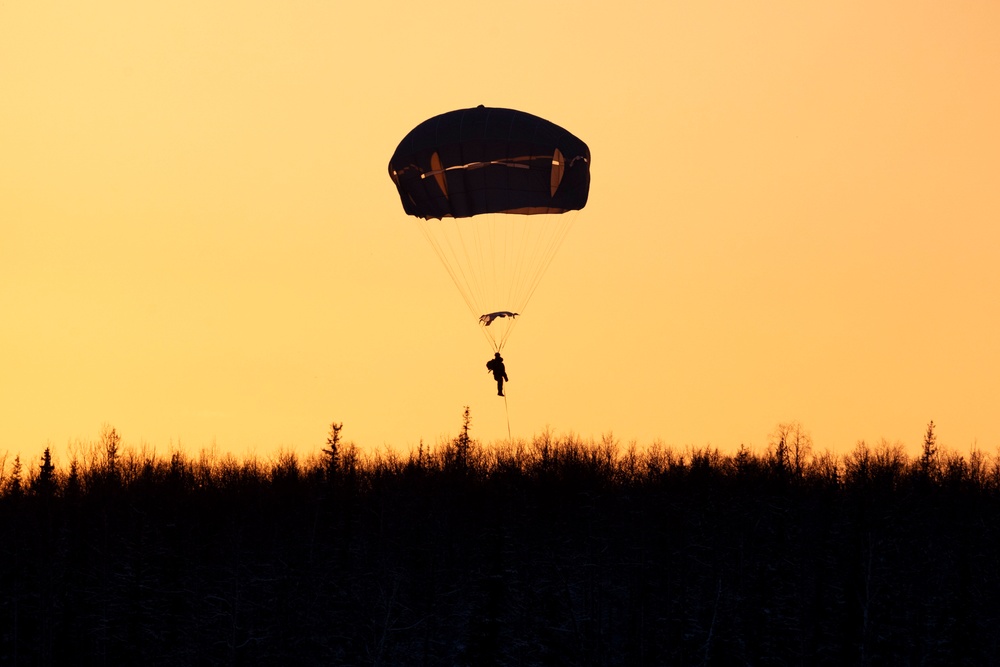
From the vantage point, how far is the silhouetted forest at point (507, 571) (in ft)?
189

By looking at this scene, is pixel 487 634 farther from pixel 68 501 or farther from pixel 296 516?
pixel 68 501

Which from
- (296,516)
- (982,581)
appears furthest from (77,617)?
(982,581)

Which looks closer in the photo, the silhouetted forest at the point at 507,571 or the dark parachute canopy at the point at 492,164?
the dark parachute canopy at the point at 492,164

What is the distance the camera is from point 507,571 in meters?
61.1

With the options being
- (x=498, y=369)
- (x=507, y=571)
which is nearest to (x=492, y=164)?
(x=498, y=369)

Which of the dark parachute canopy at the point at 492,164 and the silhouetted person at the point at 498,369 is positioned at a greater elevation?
the dark parachute canopy at the point at 492,164

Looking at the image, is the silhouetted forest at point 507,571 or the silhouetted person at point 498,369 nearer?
the silhouetted person at point 498,369

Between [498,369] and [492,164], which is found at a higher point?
[492,164]

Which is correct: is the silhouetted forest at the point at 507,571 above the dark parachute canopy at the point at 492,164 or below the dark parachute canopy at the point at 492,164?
below

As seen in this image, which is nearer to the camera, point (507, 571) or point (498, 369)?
point (498, 369)

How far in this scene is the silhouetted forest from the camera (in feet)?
189

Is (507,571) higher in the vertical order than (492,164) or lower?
lower

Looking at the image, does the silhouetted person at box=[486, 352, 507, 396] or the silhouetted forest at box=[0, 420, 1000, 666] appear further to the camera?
the silhouetted forest at box=[0, 420, 1000, 666]

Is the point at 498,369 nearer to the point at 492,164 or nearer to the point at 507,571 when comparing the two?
the point at 492,164
